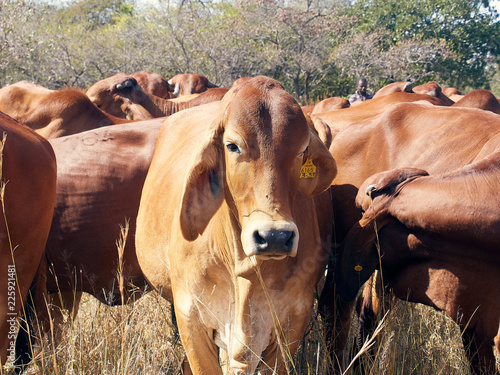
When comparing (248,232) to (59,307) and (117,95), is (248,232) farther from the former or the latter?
(117,95)

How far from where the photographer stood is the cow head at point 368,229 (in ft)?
10.6

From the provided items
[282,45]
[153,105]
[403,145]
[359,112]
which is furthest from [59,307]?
[282,45]

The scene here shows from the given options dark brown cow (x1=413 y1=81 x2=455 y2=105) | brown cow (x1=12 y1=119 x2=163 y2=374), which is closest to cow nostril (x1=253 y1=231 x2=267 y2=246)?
brown cow (x1=12 y1=119 x2=163 y2=374)

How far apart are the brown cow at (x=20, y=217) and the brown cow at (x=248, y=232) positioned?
2.18 ft

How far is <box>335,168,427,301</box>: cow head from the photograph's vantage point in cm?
322

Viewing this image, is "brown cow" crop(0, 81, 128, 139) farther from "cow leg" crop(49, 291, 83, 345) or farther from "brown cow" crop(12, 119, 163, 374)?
"cow leg" crop(49, 291, 83, 345)

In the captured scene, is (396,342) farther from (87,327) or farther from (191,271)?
(87,327)

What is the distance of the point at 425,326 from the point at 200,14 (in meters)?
25.6

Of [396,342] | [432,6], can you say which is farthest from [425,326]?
[432,6]

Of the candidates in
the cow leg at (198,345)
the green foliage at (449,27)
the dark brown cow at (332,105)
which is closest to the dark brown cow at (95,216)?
the cow leg at (198,345)

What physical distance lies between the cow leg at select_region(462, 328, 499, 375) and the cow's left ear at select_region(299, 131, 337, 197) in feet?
3.60

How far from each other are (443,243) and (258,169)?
1.11 m

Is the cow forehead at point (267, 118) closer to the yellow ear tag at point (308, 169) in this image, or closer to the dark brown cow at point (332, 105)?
the yellow ear tag at point (308, 169)

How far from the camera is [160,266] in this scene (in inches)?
137
